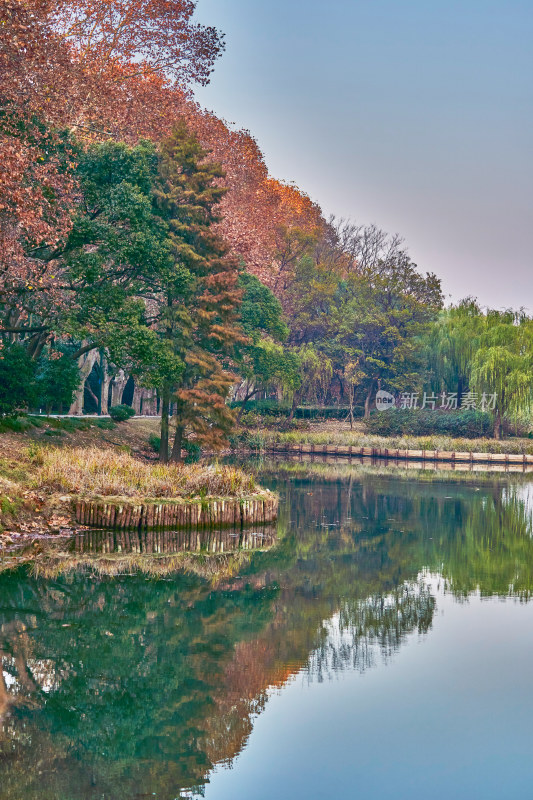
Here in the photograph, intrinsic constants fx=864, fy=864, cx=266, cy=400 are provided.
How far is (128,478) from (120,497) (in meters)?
→ 0.60

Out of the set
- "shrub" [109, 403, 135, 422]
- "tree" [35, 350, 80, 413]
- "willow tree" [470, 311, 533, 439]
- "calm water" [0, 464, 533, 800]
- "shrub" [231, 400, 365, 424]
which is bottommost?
"calm water" [0, 464, 533, 800]

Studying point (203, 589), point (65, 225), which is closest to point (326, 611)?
A: point (203, 589)

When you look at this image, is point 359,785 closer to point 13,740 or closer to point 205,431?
point 13,740

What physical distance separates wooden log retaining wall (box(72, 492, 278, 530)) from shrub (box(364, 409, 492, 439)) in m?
31.0

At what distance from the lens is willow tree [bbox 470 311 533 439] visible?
43250mm

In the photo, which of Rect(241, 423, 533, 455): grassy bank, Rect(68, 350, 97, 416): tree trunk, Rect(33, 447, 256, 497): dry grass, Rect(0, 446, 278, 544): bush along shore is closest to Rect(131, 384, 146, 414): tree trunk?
Rect(241, 423, 533, 455): grassy bank

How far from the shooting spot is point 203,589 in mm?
12297

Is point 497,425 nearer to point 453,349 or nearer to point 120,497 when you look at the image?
point 453,349

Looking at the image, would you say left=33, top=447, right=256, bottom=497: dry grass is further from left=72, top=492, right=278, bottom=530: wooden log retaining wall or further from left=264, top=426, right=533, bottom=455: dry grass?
left=264, top=426, right=533, bottom=455: dry grass

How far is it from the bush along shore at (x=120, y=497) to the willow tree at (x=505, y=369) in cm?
2823

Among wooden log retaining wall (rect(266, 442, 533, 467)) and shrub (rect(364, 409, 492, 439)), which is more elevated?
shrub (rect(364, 409, 492, 439))

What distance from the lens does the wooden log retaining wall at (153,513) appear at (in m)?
15.5

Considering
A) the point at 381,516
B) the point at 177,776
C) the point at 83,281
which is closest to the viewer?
the point at 177,776

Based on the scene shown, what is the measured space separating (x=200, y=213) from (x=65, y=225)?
6.02 metres
